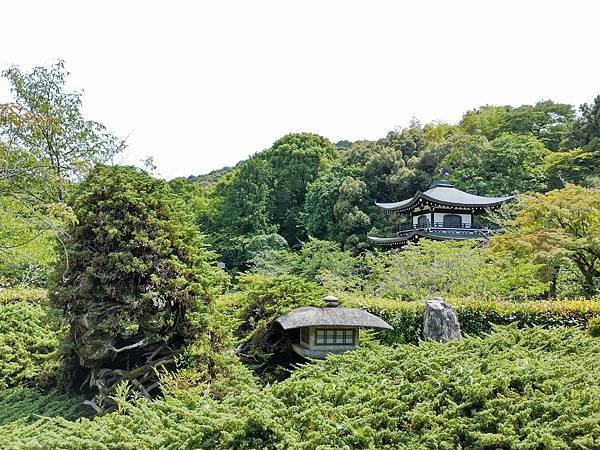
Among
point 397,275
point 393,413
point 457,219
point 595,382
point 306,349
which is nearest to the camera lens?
point 393,413

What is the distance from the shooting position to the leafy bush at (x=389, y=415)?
3670 mm

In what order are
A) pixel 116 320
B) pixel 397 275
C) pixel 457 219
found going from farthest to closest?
1. pixel 457 219
2. pixel 397 275
3. pixel 116 320

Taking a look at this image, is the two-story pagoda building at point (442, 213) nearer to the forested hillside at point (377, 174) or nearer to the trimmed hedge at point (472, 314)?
the forested hillside at point (377, 174)

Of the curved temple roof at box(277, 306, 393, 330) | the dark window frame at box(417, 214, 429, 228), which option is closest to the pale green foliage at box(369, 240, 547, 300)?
the curved temple roof at box(277, 306, 393, 330)

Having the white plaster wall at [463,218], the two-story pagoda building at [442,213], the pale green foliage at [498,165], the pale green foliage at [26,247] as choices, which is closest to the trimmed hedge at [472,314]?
the pale green foliage at [26,247]

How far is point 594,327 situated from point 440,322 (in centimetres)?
256

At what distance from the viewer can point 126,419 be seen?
4.20 m

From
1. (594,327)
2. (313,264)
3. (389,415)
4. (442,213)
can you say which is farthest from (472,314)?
(442,213)

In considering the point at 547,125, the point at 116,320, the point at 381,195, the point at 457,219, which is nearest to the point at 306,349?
the point at 116,320

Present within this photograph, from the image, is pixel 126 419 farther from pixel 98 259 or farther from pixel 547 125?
pixel 547 125

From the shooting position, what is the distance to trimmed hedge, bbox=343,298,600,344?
10133mm

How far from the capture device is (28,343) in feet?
28.8

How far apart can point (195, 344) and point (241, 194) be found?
22.4 meters

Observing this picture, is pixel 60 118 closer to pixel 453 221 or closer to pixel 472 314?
pixel 472 314
